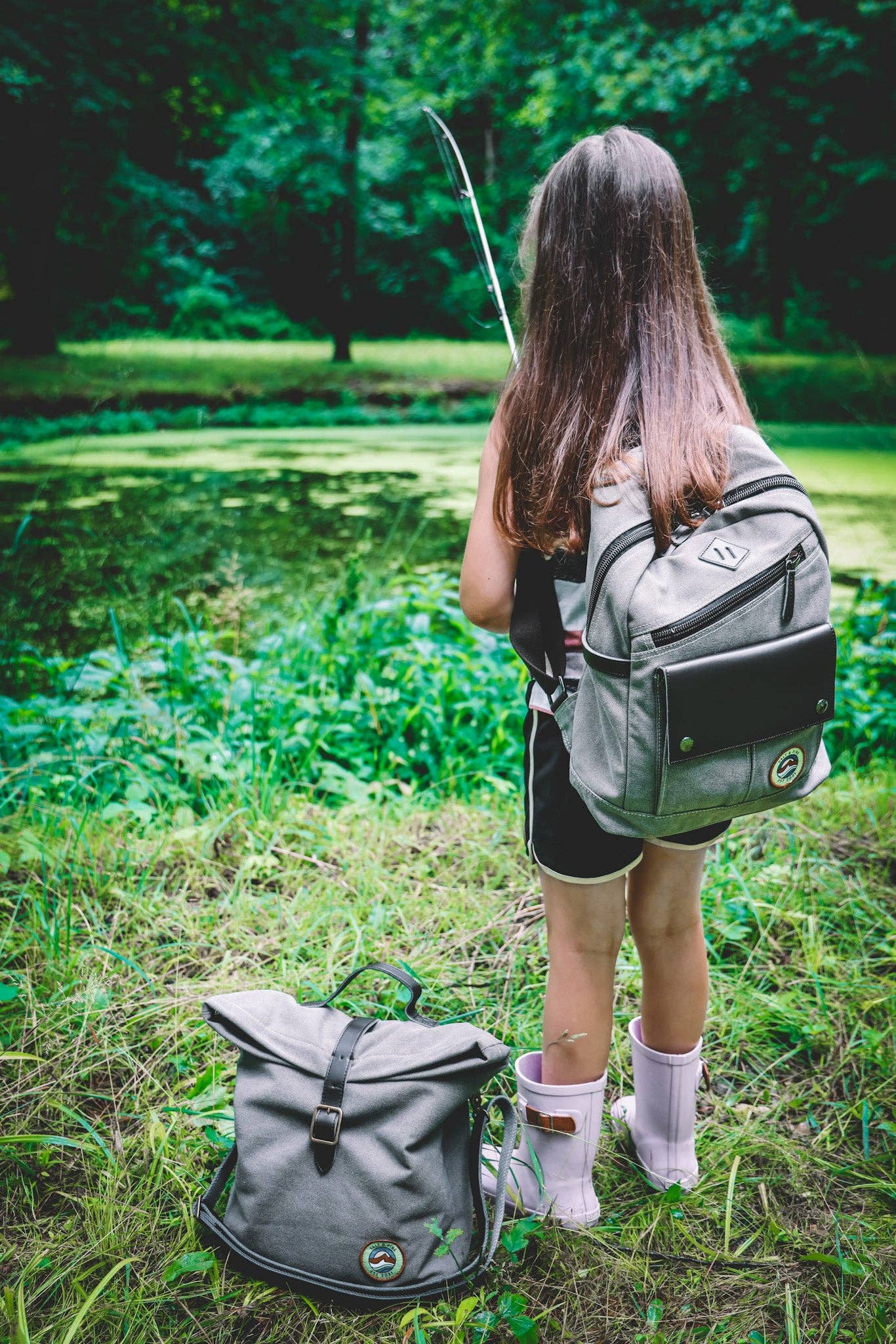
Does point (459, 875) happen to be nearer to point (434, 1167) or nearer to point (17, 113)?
point (434, 1167)

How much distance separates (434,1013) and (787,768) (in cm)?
94

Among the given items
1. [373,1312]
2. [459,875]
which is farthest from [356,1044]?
[459,875]

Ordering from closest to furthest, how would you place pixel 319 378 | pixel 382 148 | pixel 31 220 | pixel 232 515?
1. pixel 31 220
2. pixel 232 515
3. pixel 382 148
4. pixel 319 378

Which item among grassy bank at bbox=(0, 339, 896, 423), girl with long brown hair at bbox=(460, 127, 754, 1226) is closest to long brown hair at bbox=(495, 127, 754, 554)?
girl with long brown hair at bbox=(460, 127, 754, 1226)

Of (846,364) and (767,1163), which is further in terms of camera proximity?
(846,364)

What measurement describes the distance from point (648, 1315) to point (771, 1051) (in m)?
0.63

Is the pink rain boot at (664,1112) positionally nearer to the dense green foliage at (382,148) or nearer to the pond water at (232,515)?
the pond water at (232,515)

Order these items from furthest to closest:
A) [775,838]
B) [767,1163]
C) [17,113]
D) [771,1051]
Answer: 1. [17,113]
2. [775,838]
3. [771,1051]
4. [767,1163]

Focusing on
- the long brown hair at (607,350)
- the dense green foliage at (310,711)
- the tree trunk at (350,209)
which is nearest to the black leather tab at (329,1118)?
the long brown hair at (607,350)

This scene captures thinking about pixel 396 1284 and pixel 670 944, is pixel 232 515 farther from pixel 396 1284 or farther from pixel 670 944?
pixel 396 1284

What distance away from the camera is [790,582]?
0.96 metres

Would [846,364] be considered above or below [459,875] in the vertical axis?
above

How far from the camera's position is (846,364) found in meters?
4.70

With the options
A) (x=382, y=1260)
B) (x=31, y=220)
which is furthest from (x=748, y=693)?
(x=31, y=220)
